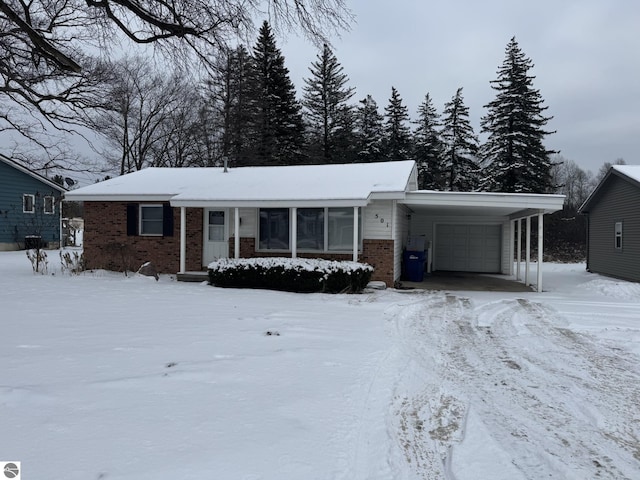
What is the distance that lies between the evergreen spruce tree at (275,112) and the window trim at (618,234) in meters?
19.7

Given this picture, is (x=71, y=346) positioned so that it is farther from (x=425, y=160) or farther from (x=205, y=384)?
(x=425, y=160)

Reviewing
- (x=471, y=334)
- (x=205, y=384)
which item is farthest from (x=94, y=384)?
(x=471, y=334)

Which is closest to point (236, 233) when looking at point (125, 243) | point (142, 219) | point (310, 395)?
point (142, 219)

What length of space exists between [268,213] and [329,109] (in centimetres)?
2170

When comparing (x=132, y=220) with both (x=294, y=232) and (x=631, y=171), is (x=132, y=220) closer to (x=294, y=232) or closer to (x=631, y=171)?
(x=294, y=232)

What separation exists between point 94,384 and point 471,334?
5.51 meters

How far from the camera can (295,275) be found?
11.6 meters

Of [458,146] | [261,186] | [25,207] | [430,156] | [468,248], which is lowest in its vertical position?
[468,248]

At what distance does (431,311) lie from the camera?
929 centimetres

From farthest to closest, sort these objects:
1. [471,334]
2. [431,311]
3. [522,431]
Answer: [431,311]
[471,334]
[522,431]

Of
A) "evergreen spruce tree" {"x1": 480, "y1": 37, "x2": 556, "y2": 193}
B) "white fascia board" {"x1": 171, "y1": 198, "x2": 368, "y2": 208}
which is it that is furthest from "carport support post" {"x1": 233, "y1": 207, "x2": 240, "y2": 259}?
"evergreen spruce tree" {"x1": 480, "y1": 37, "x2": 556, "y2": 193}

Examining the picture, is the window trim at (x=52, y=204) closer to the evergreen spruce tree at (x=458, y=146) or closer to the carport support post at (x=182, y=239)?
the carport support post at (x=182, y=239)

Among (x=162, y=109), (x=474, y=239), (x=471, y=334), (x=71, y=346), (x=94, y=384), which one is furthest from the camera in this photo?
(x=162, y=109)

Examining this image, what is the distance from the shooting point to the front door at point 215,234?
14.5 meters
